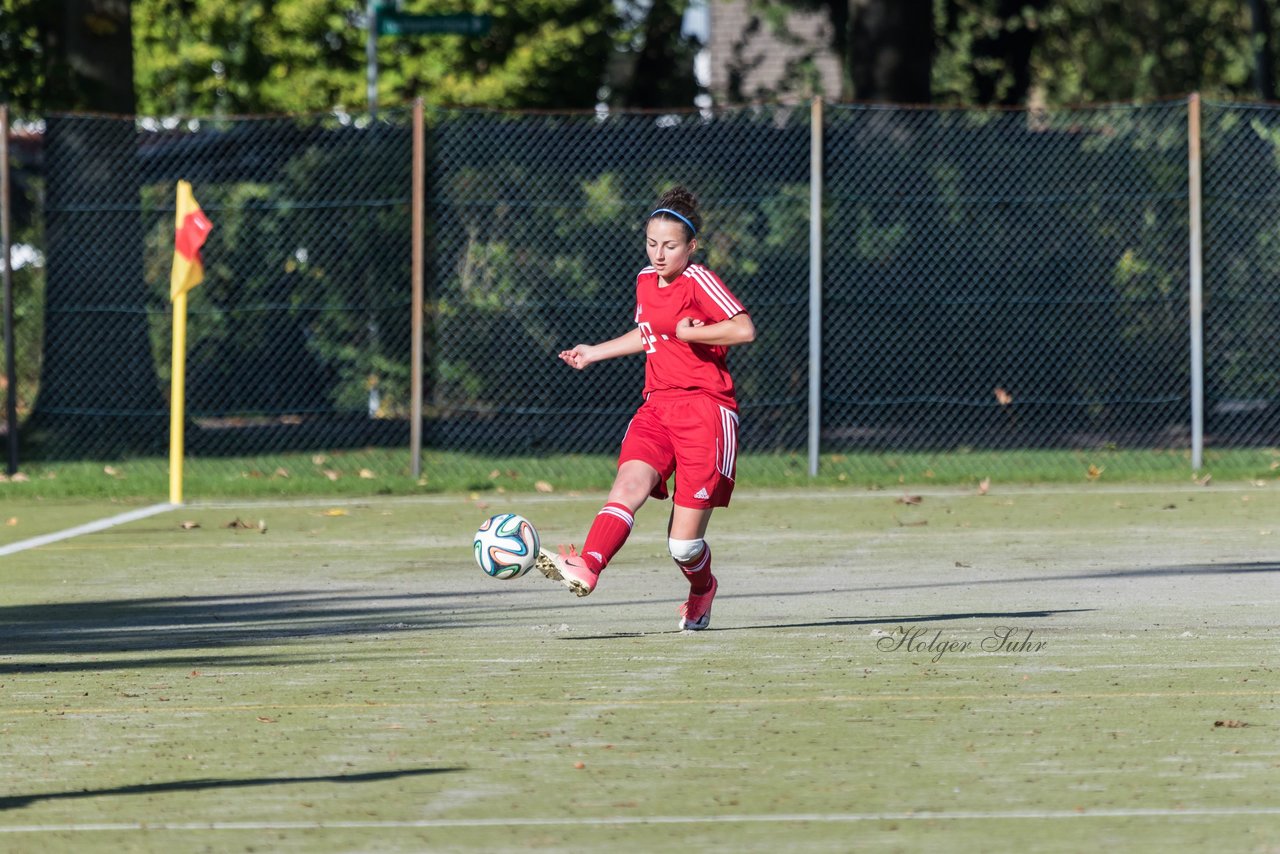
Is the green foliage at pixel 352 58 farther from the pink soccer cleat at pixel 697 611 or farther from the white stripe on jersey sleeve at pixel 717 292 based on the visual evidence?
the pink soccer cleat at pixel 697 611

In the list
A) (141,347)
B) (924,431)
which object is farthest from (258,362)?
(924,431)

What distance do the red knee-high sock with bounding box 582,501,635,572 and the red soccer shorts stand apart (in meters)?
0.23

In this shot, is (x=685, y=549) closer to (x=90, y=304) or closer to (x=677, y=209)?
(x=677, y=209)

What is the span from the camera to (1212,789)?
544cm

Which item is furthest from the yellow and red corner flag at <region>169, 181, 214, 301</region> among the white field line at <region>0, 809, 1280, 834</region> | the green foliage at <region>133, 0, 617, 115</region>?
the green foliage at <region>133, 0, 617, 115</region>

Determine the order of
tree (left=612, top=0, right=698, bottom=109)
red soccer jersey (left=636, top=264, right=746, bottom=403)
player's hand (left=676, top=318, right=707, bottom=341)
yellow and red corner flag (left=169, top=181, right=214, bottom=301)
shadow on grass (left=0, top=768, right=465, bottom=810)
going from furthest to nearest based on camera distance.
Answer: tree (left=612, top=0, right=698, bottom=109) < yellow and red corner flag (left=169, top=181, right=214, bottom=301) < red soccer jersey (left=636, top=264, right=746, bottom=403) < player's hand (left=676, top=318, right=707, bottom=341) < shadow on grass (left=0, top=768, right=465, bottom=810)

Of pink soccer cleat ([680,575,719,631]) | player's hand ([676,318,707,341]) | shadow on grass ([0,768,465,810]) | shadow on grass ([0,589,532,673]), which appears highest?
player's hand ([676,318,707,341])

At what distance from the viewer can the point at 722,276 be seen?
16375mm

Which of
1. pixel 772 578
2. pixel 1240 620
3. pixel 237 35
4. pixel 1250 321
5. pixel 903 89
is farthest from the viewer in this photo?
pixel 237 35

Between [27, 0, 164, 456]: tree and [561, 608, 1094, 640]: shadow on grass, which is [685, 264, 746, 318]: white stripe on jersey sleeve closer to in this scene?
[561, 608, 1094, 640]: shadow on grass

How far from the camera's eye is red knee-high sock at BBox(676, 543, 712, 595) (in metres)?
8.28

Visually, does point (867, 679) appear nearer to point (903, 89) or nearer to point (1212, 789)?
point (1212, 789)

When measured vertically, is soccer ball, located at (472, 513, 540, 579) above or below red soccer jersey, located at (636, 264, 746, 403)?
below

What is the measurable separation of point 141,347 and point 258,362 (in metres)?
0.91
